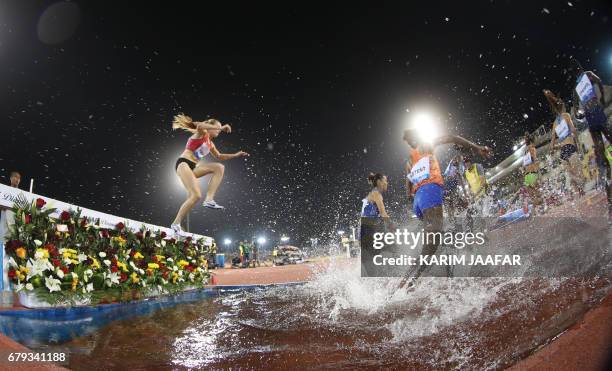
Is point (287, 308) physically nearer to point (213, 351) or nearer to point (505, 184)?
point (213, 351)

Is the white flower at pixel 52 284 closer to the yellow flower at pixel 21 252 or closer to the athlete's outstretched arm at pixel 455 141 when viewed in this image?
the yellow flower at pixel 21 252

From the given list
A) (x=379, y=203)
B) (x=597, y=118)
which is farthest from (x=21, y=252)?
(x=597, y=118)

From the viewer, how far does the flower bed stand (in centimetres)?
344

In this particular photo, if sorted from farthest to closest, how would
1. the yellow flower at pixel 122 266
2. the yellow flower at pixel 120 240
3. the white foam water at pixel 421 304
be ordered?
the yellow flower at pixel 120 240
the yellow flower at pixel 122 266
the white foam water at pixel 421 304

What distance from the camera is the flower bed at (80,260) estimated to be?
135 inches

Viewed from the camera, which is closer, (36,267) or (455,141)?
(36,267)

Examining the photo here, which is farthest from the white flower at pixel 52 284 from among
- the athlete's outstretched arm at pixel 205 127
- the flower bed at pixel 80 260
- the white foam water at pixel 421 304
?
the white foam water at pixel 421 304

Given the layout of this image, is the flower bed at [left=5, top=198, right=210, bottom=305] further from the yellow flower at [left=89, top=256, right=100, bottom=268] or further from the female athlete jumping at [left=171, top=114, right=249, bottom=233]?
the female athlete jumping at [left=171, top=114, right=249, bottom=233]

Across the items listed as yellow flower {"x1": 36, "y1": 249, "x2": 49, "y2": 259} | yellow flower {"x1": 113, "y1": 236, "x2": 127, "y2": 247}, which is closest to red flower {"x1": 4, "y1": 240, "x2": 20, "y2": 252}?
yellow flower {"x1": 36, "y1": 249, "x2": 49, "y2": 259}

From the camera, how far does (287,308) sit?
4.41 meters

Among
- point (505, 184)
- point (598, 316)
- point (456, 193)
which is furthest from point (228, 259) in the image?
point (598, 316)

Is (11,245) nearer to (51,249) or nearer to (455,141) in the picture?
(51,249)

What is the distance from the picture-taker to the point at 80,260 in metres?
3.96

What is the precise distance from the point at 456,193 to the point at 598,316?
770 cm
